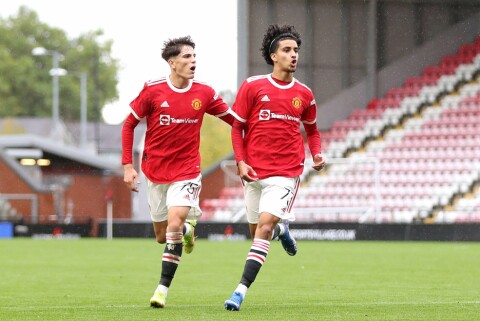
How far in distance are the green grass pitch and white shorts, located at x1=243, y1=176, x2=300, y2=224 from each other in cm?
81

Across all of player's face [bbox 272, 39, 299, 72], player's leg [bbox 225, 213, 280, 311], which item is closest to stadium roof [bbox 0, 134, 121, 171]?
player's face [bbox 272, 39, 299, 72]

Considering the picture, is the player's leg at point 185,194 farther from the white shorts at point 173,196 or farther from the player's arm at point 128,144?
the player's arm at point 128,144

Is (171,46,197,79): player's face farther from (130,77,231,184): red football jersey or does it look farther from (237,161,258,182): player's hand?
(237,161,258,182): player's hand

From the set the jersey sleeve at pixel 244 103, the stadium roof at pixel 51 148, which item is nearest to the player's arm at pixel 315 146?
the jersey sleeve at pixel 244 103

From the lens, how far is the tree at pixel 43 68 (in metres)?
111

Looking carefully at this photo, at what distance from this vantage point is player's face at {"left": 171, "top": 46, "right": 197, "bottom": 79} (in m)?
10.7

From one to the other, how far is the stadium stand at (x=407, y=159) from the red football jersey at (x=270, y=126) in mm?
19518

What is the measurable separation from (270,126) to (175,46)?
1.11 meters

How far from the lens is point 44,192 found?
158 feet

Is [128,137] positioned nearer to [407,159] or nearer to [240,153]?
[240,153]

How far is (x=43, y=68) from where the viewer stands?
11388cm

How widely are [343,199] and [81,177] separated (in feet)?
67.7

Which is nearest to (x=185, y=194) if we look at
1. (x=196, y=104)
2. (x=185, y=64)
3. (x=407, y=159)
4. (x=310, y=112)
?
(x=196, y=104)

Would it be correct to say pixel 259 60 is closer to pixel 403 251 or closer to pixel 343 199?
pixel 343 199
